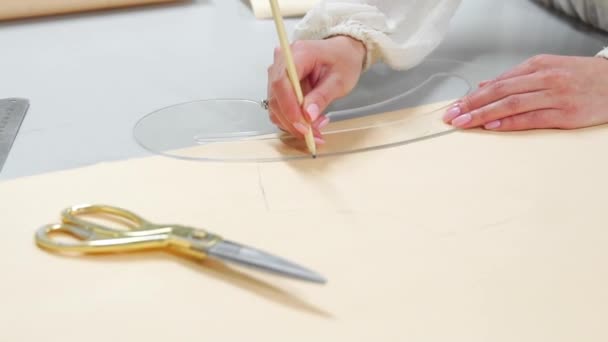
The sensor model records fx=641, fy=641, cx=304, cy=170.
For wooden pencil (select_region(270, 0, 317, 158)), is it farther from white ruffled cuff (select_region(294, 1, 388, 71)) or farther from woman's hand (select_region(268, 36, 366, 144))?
white ruffled cuff (select_region(294, 1, 388, 71))

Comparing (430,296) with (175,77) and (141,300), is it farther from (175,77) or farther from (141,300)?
(175,77)

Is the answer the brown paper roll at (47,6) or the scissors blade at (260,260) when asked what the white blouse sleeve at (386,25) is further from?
the brown paper roll at (47,6)

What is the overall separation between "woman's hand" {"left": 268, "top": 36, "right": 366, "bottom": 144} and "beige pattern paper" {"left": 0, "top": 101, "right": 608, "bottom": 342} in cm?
4

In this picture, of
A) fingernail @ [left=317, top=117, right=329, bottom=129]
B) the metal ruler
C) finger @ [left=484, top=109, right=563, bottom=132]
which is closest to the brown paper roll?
the metal ruler

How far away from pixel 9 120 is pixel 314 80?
303 mm

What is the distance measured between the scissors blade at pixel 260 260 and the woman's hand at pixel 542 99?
0.90 ft

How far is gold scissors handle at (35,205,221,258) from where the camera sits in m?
0.40

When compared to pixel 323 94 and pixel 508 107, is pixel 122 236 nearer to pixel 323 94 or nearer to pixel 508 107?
pixel 323 94

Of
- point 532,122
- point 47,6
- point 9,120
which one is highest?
point 47,6

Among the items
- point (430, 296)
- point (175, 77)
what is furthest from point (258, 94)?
point (430, 296)

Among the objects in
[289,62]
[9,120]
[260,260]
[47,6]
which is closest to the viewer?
[260,260]

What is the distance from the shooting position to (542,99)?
565mm

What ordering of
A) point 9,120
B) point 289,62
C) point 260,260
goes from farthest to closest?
1. point 9,120
2. point 289,62
3. point 260,260

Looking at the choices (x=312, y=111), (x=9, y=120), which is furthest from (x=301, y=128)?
(x=9, y=120)
